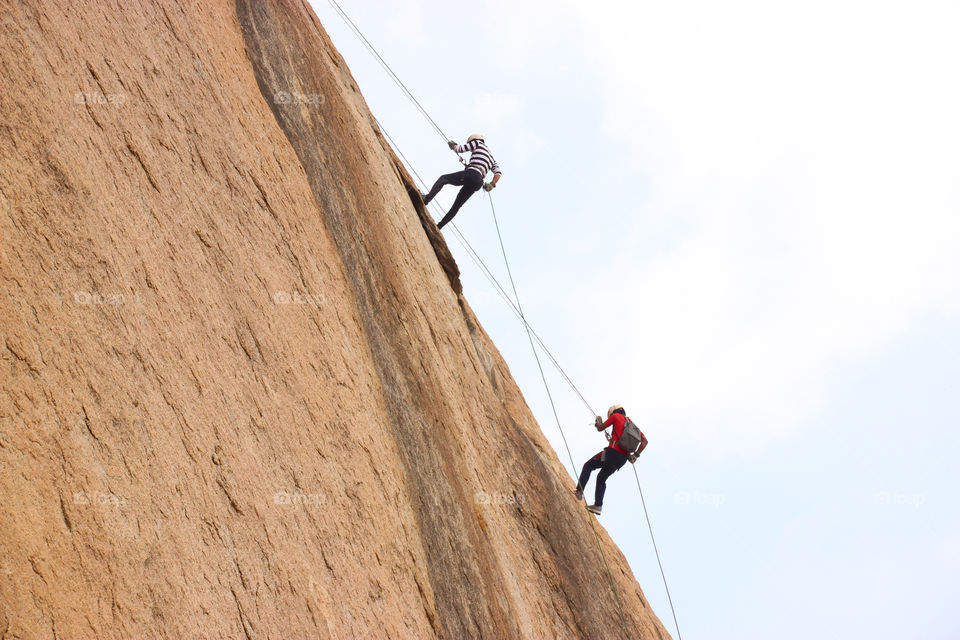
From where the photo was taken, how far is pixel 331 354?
9328 millimetres

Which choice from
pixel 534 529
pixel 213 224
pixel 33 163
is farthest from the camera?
pixel 534 529

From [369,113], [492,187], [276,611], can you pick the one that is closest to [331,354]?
[276,611]

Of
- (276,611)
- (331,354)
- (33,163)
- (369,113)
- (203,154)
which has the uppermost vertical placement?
(369,113)

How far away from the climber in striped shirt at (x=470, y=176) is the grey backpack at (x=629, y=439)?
622 cm

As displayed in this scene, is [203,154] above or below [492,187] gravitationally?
below

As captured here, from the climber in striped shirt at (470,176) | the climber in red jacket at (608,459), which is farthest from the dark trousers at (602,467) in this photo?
the climber in striped shirt at (470,176)

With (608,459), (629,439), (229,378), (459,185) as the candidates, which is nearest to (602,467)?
(608,459)

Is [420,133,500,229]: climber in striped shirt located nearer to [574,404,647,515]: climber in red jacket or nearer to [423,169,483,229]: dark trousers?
[423,169,483,229]: dark trousers

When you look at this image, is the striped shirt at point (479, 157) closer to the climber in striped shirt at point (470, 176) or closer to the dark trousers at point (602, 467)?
the climber in striped shirt at point (470, 176)

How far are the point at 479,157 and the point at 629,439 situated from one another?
735 cm

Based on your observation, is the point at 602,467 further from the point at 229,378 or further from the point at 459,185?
the point at 229,378

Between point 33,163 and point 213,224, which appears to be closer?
point 33,163

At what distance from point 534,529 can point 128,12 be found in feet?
31.8

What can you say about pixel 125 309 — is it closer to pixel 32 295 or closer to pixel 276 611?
pixel 32 295
